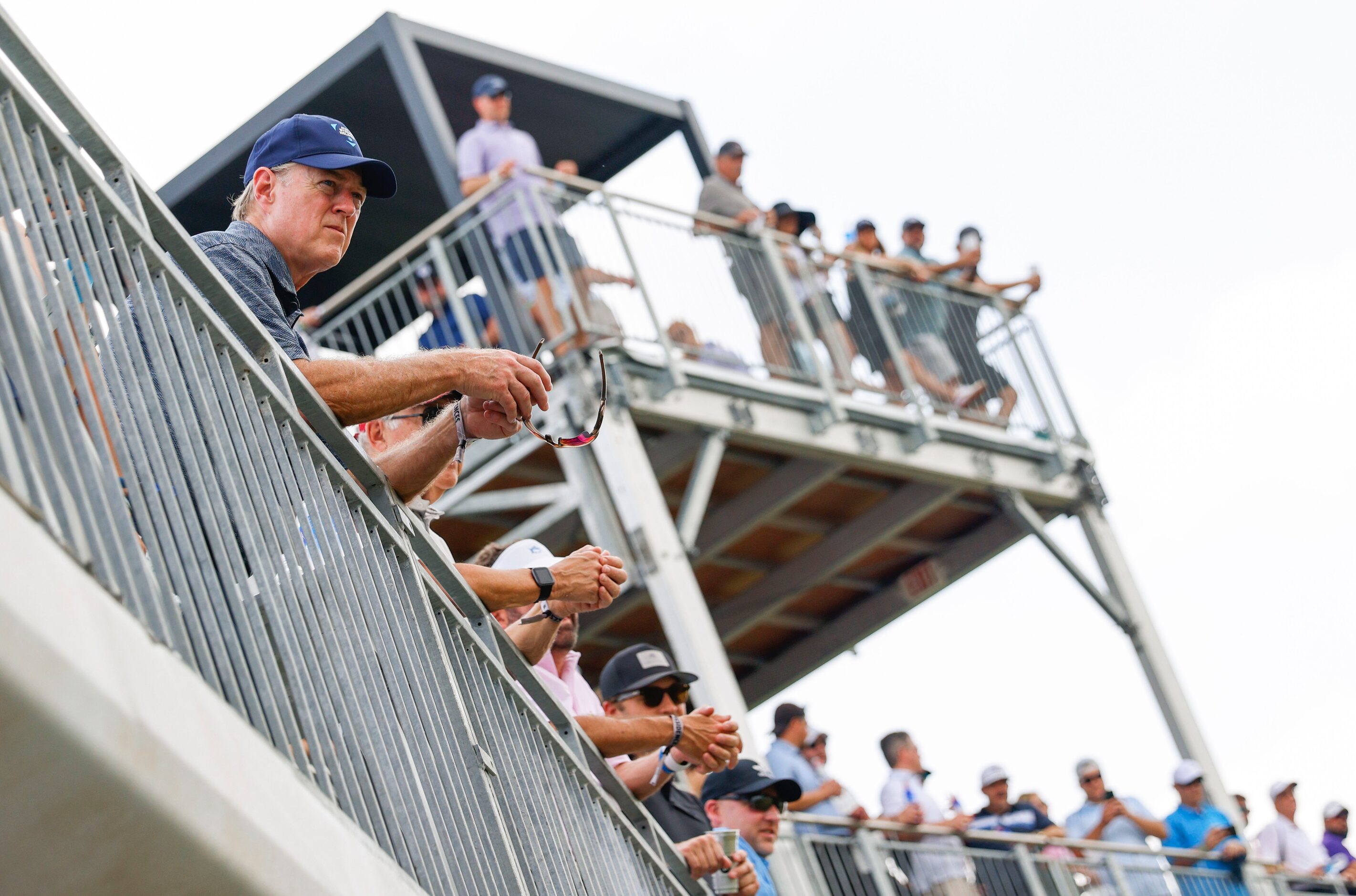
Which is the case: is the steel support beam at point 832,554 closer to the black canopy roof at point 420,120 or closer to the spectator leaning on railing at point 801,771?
the black canopy roof at point 420,120

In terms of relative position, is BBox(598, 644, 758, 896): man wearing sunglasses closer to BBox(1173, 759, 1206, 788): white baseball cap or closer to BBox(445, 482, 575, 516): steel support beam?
BBox(445, 482, 575, 516): steel support beam

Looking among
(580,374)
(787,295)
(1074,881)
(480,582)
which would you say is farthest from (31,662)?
(787,295)

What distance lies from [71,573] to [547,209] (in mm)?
7660

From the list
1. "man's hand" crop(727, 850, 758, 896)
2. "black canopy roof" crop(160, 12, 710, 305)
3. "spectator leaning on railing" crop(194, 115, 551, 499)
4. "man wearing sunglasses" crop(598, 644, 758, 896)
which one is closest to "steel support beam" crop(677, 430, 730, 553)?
"black canopy roof" crop(160, 12, 710, 305)

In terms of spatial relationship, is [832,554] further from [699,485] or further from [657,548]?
[657,548]

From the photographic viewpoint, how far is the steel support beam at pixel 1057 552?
40.4 feet

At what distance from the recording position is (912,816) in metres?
8.62

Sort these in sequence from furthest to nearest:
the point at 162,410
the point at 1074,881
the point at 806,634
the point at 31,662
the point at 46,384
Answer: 1. the point at 806,634
2. the point at 1074,881
3. the point at 162,410
4. the point at 46,384
5. the point at 31,662

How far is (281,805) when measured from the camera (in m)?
2.50

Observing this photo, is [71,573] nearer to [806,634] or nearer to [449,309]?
[449,309]

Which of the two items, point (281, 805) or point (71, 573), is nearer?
point (71, 573)

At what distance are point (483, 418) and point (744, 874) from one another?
2.21 m

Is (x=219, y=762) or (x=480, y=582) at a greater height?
(x=480, y=582)

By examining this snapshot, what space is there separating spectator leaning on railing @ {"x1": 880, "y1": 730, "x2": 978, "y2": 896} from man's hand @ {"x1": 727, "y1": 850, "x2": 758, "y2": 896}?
127 inches
